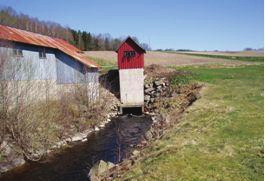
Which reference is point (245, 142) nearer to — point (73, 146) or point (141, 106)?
point (73, 146)

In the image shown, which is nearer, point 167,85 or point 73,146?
point 73,146

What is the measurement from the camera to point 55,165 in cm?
1488

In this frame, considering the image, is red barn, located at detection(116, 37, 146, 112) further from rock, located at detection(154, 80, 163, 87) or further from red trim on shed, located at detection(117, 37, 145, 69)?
rock, located at detection(154, 80, 163, 87)

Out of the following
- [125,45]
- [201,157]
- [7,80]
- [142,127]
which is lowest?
[142,127]

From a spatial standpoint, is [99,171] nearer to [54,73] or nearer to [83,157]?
[83,157]

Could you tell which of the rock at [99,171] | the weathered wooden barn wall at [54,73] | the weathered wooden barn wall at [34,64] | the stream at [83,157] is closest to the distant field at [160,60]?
the weathered wooden barn wall at [54,73]

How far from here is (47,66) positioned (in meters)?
25.4

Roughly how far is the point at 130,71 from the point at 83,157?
16.2 meters

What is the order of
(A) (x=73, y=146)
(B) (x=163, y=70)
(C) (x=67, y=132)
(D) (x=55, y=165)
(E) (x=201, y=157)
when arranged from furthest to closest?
(B) (x=163, y=70) → (C) (x=67, y=132) → (A) (x=73, y=146) → (D) (x=55, y=165) → (E) (x=201, y=157)

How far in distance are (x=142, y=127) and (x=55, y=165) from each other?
10213mm

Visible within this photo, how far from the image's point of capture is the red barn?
31031mm

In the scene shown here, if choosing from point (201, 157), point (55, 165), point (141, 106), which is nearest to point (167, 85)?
point (141, 106)

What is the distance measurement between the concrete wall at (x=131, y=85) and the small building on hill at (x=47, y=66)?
3.20 meters

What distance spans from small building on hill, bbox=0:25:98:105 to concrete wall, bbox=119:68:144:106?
3203 millimetres
